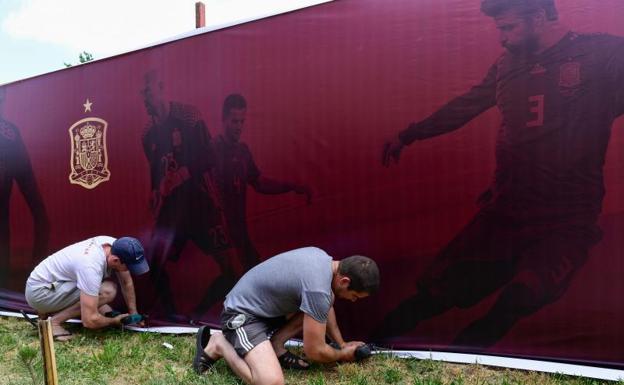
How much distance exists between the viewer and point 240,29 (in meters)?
3.45

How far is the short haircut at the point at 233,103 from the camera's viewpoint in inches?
135

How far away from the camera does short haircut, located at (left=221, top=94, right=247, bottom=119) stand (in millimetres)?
3439

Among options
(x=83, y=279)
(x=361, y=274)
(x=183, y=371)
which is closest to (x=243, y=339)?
(x=183, y=371)

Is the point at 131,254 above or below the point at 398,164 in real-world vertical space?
below

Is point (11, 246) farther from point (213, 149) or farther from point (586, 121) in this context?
point (586, 121)

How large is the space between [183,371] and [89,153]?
2.25 metres

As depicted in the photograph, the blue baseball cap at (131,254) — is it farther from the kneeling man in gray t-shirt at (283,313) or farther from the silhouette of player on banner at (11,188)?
the silhouette of player on banner at (11,188)

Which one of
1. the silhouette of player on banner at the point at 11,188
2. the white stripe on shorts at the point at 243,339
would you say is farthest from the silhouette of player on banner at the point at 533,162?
the silhouette of player on banner at the point at 11,188

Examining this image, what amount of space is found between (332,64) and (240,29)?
0.80 meters

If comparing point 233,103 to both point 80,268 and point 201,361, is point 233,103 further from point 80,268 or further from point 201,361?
point 201,361

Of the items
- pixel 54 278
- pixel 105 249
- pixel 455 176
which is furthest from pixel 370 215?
pixel 54 278

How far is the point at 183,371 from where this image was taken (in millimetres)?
2799

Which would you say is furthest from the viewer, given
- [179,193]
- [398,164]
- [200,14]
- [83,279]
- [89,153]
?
[200,14]

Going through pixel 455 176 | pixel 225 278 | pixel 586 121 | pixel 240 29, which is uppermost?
pixel 240 29
